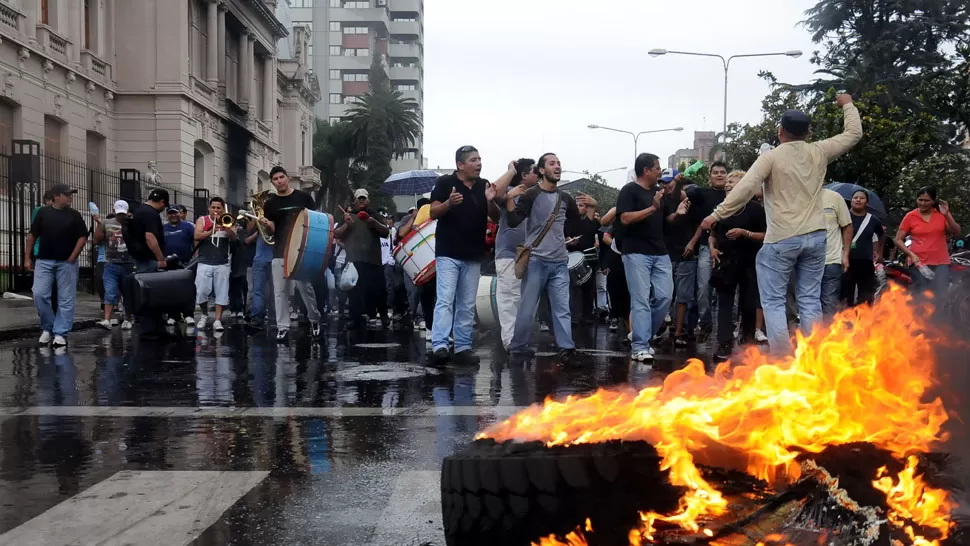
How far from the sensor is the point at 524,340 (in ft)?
30.5

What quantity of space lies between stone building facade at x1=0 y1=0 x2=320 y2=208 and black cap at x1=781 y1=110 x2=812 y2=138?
719 inches

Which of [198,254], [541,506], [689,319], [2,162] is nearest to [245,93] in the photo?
A: [2,162]

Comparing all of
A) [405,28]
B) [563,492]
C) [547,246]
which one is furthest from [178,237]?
[405,28]

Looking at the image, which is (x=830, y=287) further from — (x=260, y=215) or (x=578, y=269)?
(x=260, y=215)

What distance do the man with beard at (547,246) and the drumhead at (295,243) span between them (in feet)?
10.7

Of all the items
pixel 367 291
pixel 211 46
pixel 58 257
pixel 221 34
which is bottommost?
pixel 367 291

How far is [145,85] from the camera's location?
34.0m

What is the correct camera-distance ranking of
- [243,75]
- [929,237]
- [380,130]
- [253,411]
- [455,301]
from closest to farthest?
1. [253,411]
2. [455,301]
3. [929,237]
4. [243,75]
5. [380,130]

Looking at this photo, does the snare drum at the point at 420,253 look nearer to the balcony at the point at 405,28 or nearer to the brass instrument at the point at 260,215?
the brass instrument at the point at 260,215

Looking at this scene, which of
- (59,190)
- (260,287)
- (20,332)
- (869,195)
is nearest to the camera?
(59,190)

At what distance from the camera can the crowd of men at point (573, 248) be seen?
7.27 metres

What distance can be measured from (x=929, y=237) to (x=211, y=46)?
33758mm

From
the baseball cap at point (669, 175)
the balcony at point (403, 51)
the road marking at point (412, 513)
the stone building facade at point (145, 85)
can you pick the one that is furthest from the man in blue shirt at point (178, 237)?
the balcony at point (403, 51)

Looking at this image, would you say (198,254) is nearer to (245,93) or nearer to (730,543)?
(730,543)
